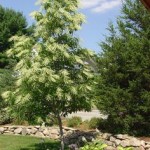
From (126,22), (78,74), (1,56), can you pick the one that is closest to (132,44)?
(126,22)

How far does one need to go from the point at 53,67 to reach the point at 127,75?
14.2 ft

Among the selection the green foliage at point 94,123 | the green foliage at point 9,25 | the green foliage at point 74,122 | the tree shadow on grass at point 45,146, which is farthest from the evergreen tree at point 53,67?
the green foliage at point 9,25

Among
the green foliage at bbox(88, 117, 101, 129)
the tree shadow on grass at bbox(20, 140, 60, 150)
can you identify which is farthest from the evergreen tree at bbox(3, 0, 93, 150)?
the green foliage at bbox(88, 117, 101, 129)

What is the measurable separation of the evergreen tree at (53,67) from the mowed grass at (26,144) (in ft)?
6.66

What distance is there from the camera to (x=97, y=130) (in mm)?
17922

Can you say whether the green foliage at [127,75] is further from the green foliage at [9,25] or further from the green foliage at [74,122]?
the green foliage at [9,25]

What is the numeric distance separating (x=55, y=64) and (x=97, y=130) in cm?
497

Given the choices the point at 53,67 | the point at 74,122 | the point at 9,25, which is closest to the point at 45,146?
the point at 53,67

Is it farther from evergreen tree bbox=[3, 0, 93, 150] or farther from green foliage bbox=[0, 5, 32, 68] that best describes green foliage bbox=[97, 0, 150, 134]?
green foliage bbox=[0, 5, 32, 68]

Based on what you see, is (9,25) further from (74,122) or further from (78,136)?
(78,136)

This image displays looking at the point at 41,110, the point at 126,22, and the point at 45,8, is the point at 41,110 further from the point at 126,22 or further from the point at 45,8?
the point at 126,22

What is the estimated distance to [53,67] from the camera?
14.3 meters

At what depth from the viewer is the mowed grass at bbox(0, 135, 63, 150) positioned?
15.8 meters

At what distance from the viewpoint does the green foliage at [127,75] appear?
16594mm
